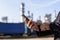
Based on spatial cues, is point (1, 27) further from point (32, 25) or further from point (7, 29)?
point (32, 25)

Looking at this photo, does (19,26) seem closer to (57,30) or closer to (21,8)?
(21,8)

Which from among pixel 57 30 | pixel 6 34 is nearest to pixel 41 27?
pixel 6 34

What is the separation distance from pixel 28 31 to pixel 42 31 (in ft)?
21.7

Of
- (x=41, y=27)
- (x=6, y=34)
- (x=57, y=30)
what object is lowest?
(x=6, y=34)

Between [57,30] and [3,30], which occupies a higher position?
[57,30]

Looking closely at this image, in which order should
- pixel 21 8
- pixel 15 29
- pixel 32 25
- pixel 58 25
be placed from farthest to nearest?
pixel 21 8 → pixel 15 29 → pixel 32 25 → pixel 58 25

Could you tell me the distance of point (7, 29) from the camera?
3030cm

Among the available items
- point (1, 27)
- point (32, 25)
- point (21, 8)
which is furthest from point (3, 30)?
point (21, 8)

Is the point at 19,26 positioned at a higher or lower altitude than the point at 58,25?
lower

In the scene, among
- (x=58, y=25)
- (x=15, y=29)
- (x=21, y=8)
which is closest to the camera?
(x=58, y=25)

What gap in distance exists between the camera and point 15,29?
2997 centimetres

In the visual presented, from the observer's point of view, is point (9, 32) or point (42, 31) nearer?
point (42, 31)

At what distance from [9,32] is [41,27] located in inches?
320

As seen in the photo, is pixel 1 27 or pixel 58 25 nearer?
pixel 58 25
